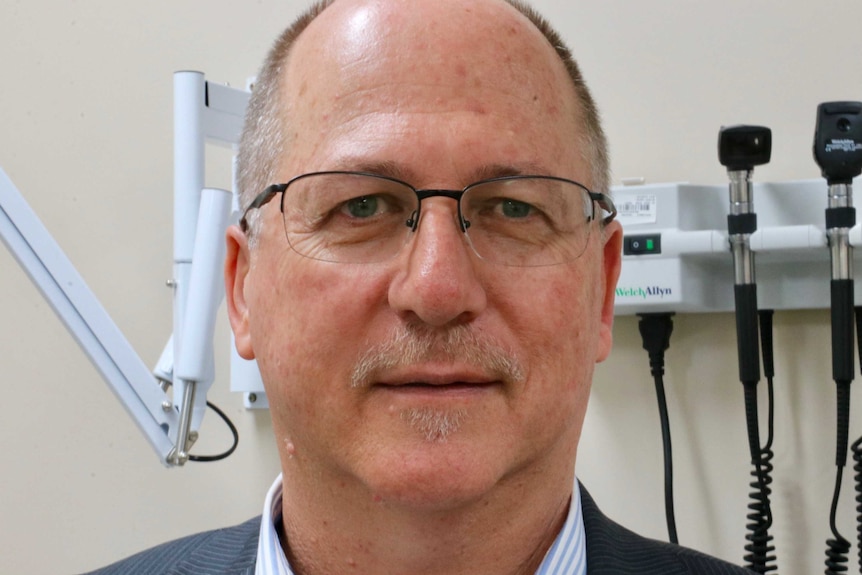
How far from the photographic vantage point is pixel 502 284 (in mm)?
928

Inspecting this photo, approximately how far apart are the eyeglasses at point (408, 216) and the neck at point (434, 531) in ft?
0.73

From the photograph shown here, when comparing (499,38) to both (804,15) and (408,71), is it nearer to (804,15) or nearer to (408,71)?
(408,71)

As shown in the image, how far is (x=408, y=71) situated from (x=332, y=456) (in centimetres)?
36

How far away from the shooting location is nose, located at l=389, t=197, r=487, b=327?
873mm

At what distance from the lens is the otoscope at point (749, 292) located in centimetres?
129

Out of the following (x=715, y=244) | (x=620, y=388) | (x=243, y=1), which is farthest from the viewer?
(x=243, y=1)

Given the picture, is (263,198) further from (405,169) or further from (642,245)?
(642,245)

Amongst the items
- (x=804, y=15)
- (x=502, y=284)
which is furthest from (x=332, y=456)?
(x=804, y=15)

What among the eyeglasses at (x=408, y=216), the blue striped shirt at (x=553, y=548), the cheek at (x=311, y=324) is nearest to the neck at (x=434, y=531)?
the blue striped shirt at (x=553, y=548)

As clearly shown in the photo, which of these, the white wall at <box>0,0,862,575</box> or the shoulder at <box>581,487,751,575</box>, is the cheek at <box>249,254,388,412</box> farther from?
the white wall at <box>0,0,862,575</box>

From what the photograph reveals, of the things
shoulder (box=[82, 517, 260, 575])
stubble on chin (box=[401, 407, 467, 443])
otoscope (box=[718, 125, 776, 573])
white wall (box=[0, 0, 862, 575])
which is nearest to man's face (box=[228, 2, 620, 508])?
stubble on chin (box=[401, 407, 467, 443])

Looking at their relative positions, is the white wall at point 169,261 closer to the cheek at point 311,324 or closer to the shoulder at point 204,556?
the shoulder at point 204,556

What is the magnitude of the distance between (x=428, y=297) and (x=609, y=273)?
1.11ft

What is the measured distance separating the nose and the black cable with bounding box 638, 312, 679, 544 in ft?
1.88
